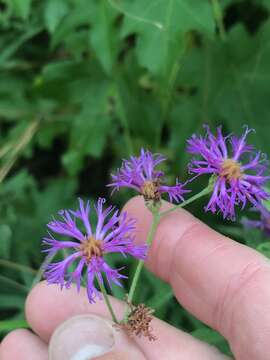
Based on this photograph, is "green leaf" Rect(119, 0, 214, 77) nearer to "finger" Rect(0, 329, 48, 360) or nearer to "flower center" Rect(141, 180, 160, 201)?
"flower center" Rect(141, 180, 160, 201)

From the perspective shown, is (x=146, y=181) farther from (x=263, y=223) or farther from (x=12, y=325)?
(x=12, y=325)

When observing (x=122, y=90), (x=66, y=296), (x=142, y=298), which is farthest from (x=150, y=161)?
(x=122, y=90)

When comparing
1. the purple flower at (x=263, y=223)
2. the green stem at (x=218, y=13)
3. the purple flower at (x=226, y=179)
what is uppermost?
the green stem at (x=218, y=13)

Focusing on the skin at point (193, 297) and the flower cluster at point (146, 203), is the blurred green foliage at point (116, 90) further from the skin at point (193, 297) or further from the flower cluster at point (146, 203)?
the flower cluster at point (146, 203)

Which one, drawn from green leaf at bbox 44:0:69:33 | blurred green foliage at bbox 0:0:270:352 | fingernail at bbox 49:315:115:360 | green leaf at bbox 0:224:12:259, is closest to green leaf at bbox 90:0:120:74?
blurred green foliage at bbox 0:0:270:352

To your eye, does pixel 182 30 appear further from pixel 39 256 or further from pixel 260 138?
pixel 39 256

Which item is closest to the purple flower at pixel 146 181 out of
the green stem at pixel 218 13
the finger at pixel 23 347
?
the finger at pixel 23 347
